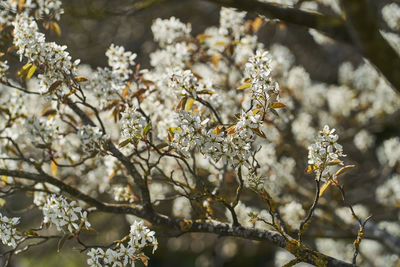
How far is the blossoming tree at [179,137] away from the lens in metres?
1.85

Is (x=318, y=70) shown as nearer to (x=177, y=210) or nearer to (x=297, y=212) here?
(x=177, y=210)

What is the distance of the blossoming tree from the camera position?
72.8 inches

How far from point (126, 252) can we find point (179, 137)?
0.53m

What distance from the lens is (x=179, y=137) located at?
5.93 feet

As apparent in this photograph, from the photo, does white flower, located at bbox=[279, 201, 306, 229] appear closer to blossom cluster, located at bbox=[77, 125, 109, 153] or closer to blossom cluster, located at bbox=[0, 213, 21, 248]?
blossom cluster, located at bbox=[77, 125, 109, 153]

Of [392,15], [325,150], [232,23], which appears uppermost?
[392,15]

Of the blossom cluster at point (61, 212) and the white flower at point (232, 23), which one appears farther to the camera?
the white flower at point (232, 23)

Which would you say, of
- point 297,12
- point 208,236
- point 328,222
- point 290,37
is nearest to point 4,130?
point 297,12

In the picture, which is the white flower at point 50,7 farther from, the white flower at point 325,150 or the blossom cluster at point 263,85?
the white flower at point 325,150

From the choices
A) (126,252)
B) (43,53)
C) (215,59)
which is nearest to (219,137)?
(126,252)

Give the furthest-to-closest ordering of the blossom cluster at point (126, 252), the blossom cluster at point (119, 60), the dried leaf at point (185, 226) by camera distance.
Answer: the blossom cluster at point (119, 60), the dried leaf at point (185, 226), the blossom cluster at point (126, 252)

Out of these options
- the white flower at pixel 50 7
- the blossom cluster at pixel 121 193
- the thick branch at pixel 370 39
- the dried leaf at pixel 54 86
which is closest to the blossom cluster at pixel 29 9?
the white flower at pixel 50 7

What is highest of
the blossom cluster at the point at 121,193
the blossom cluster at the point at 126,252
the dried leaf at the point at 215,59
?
the dried leaf at the point at 215,59

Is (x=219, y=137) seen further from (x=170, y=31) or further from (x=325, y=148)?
(x=170, y=31)
